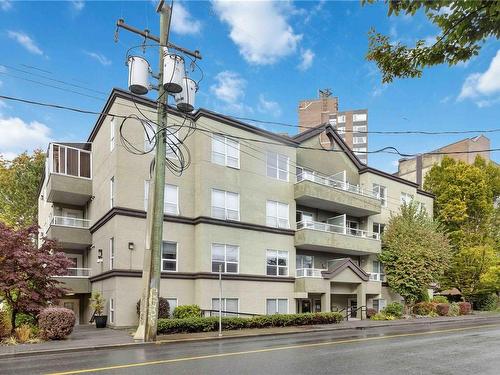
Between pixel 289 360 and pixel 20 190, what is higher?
pixel 20 190

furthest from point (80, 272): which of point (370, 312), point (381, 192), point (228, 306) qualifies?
point (381, 192)

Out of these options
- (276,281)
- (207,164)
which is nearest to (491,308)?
(276,281)

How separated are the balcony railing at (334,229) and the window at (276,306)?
193 inches

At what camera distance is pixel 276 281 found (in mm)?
26750

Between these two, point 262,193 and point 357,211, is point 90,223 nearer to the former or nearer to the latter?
point 262,193

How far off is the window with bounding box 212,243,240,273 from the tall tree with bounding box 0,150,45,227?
27295 millimetres

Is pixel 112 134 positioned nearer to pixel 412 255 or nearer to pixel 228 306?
pixel 228 306

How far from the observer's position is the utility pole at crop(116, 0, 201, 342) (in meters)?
15.3

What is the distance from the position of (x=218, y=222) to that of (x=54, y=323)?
10792mm

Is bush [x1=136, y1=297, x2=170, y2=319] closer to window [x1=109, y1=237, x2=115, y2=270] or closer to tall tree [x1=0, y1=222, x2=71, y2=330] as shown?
window [x1=109, y1=237, x2=115, y2=270]

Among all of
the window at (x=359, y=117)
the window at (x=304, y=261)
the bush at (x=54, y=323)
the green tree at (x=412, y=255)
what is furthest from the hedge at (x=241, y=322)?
the window at (x=359, y=117)

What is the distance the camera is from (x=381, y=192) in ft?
118

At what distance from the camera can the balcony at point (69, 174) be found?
26406 mm

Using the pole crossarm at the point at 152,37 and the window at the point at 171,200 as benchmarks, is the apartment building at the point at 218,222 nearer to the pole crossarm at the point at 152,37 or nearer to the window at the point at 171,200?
the window at the point at 171,200
